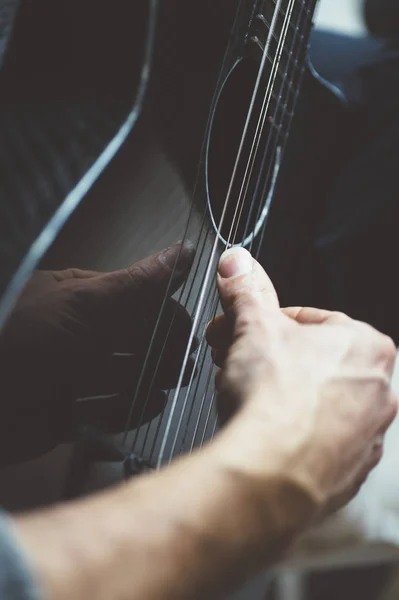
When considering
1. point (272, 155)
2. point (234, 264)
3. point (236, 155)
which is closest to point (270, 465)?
point (234, 264)

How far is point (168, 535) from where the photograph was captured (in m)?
0.30

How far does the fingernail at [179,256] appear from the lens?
0.47 meters

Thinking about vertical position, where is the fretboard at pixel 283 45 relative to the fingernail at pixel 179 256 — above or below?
above

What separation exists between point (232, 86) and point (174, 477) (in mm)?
363

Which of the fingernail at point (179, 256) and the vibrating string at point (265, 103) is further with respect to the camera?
the vibrating string at point (265, 103)

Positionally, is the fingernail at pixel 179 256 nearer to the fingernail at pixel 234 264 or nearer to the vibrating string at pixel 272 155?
the fingernail at pixel 234 264

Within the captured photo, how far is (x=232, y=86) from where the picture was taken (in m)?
0.55

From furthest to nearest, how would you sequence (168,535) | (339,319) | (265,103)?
(265,103) → (339,319) → (168,535)

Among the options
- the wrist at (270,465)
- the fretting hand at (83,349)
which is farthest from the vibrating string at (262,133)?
the wrist at (270,465)

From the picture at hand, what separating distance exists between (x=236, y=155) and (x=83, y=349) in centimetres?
25

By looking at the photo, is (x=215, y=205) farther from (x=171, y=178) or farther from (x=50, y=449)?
(x=50, y=449)

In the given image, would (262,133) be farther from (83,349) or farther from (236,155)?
(83,349)

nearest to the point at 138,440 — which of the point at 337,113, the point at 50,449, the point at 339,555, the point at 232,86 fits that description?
the point at 50,449

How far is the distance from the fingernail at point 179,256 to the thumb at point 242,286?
0.03 meters
